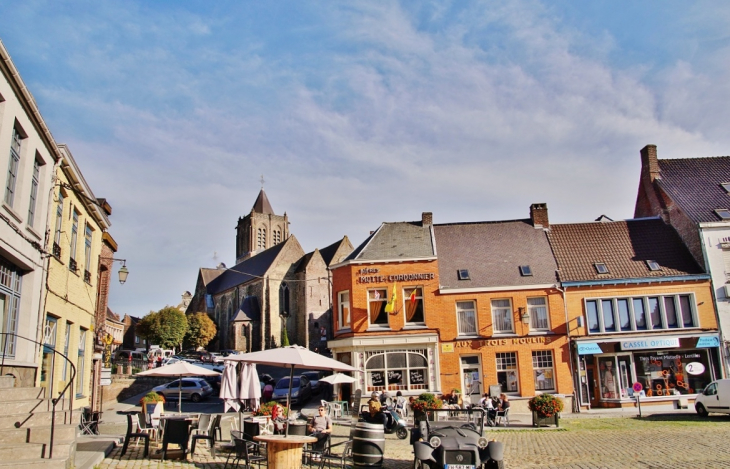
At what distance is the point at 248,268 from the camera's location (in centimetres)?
8056

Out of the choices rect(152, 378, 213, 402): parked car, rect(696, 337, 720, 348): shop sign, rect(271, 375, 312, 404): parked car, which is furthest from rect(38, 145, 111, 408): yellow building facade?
rect(696, 337, 720, 348): shop sign

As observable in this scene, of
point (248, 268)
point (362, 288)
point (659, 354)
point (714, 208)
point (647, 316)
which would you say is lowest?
point (659, 354)

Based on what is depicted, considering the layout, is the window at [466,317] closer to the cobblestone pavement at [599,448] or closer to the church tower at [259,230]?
the cobblestone pavement at [599,448]

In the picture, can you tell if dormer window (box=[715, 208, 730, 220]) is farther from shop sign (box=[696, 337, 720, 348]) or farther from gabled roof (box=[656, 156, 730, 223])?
shop sign (box=[696, 337, 720, 348])

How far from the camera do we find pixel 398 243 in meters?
29.9

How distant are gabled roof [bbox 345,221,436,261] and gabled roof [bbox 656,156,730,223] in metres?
12.2

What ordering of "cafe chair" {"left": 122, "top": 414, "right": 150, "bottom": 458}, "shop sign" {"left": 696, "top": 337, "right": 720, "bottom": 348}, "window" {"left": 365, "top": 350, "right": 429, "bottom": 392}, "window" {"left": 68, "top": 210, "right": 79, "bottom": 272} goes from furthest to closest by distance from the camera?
"window" {"left": 365, "top": 350, "right": 429, "bottom": 392} < "shop sign" {"left": 696, "top": 337, "right": 720, "bottom": 348} < "window" {"left": 68, "top": 210, "right": 79, "bottom": 272} < "cafe chair" {"left": 122, "top": 414, "right": 150, "bottom": 458}

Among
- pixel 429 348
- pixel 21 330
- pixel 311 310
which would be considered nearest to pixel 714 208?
pixel 429 348

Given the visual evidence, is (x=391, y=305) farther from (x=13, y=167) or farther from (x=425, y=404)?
(x=13, y=167)

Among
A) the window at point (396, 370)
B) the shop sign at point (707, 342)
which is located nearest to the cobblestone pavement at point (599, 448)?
the shop sign at point (707, 342)

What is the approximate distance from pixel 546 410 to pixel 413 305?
9.07m

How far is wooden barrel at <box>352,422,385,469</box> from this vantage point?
12062mm

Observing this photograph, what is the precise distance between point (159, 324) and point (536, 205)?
44.2 meters

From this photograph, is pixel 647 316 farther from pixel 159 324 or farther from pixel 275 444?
pixel 159 324
